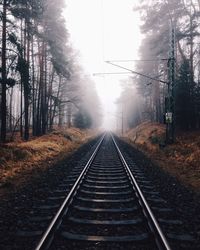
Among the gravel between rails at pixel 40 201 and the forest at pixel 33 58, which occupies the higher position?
the forest at pixel 33 58

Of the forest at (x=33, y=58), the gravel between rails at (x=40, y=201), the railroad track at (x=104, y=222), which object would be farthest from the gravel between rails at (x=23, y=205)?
the forest at (x=33, y=58)

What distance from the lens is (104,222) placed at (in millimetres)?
5770

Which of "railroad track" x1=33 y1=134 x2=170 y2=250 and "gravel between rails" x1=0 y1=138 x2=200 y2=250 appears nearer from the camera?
"railroad track" x1=33 y1=134 x2=170 y2=250

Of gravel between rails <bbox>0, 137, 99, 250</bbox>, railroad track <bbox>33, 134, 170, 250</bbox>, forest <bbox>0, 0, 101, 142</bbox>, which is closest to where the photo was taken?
railroad track <bbox>33, 134, 170, 250</bbox>

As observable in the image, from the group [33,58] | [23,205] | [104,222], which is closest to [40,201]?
[23,205]

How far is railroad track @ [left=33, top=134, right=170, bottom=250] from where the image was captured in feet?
15.9

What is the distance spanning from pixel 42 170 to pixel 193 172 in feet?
21.6

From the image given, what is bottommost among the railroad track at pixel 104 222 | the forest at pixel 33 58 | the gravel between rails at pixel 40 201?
the gravel between rails at pixel 40 201

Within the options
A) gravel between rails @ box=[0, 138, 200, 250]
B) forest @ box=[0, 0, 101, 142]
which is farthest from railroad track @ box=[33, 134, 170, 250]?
forest @ box=[0, 0, 101, 142]

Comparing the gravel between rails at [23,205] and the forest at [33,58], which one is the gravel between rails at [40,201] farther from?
the forest at [33,58]

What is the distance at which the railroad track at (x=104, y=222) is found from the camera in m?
4.86

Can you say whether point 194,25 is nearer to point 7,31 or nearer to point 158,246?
point 7,31

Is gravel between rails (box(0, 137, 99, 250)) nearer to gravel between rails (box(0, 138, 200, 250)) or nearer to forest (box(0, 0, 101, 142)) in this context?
gravel between rails (box(0, 138, 200, 250))

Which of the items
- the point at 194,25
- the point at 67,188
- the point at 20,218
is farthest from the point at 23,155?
the point at 194,25
